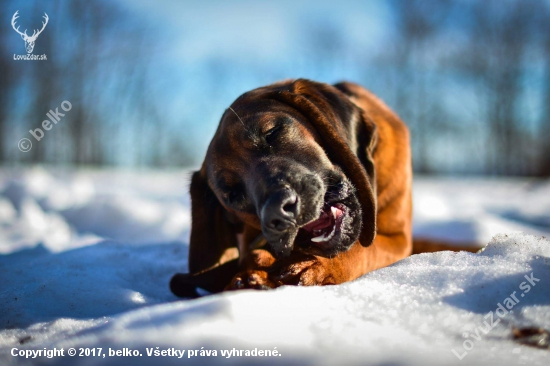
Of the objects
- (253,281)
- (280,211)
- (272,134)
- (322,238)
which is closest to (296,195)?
(280,211)

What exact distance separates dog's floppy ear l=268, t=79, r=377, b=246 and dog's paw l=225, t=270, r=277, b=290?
0.63m

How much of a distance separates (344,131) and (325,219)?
53 centimetres

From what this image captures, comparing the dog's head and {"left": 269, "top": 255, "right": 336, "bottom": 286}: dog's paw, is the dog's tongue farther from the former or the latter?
{"left": 269, "top": 255, "right": 336, "bottom": 286}: dog's paw

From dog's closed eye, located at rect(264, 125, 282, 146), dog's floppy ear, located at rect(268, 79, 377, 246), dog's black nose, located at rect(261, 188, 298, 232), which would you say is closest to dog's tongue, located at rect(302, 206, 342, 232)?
dog's floppy ear, located at rect(268, 79, 377, 246)

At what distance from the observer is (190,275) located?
259 centimetres

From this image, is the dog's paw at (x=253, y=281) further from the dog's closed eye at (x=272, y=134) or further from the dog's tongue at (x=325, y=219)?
the dog's closed eye at (x=272, y=134)

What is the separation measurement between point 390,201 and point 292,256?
42.2 inches

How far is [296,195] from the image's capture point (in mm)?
2035

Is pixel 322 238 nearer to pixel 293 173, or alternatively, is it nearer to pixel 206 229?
pixel 293 173

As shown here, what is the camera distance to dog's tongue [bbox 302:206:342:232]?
2.29 meters

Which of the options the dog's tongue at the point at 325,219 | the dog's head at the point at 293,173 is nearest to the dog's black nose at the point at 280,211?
the dog's head at the point at 293,173

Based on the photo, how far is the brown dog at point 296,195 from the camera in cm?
207

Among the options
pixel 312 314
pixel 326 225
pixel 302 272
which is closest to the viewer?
pixel 312 314

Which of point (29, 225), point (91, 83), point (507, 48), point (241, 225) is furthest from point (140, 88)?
point (241, 225)
